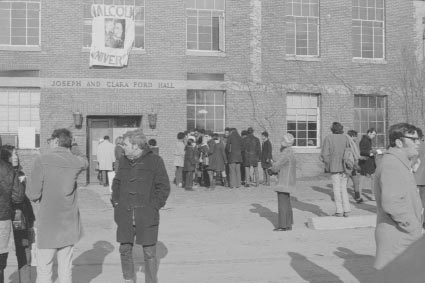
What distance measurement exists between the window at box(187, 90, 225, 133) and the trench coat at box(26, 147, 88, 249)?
51.1 feet

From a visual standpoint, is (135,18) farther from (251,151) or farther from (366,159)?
(366,159)

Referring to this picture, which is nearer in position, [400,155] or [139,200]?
[400,155]

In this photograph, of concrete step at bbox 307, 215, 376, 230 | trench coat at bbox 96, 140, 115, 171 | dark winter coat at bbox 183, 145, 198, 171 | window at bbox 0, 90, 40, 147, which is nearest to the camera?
concrete step at bbox 307, 215, 376, 230

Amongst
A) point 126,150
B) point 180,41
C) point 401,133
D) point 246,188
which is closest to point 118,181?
point 126,150

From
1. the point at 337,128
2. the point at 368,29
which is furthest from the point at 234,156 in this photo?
the point at 368,29

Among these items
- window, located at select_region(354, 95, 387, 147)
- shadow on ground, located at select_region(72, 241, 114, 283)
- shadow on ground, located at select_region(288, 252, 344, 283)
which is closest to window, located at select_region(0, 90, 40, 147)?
shadow on ground, located at select_region(72, 241, 114, 283)

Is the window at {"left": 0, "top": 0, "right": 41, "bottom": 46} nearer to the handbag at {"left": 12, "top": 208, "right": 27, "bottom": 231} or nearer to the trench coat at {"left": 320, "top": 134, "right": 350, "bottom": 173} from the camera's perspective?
the trench coat at {"left": 320, "top": 134, "right": 350, "bottom": 173}

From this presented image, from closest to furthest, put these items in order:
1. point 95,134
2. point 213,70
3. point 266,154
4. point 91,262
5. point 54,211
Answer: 1. point 54,211
2. point 91,262
3. point 266,154
4. point 95,134
5. point 213,70

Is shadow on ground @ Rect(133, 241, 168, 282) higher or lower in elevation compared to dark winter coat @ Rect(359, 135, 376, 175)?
lower

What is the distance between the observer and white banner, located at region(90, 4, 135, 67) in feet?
68.4

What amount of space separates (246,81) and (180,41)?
293 cm

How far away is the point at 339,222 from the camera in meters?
11.6

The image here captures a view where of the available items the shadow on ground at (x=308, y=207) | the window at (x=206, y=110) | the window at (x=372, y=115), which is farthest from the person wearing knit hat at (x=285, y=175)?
the window at (x=372, y=115)

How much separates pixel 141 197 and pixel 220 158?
11585 mm
